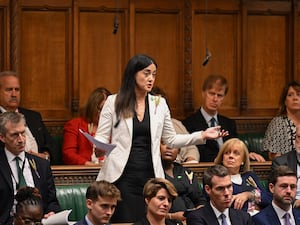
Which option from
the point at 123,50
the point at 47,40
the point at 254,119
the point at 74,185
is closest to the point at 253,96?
the point at 254,119

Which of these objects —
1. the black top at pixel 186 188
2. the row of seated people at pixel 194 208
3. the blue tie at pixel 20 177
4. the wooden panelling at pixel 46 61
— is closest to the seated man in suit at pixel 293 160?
the row of seated people at pixel 194 208

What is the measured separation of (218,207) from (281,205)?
0.51m

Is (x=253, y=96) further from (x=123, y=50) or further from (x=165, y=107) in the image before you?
(x=165, y=107)

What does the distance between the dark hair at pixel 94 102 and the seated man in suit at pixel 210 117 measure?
2.72ft

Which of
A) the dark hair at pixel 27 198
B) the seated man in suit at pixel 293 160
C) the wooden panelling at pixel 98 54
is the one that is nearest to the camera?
the dark hair at pixel 27 198

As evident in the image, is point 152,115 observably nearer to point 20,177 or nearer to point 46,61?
point 20,177

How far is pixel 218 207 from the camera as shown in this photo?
6402 millimetres

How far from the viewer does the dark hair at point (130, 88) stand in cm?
629

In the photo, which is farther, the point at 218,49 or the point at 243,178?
the point at 218,49

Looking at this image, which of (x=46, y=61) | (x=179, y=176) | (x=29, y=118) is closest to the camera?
(x=179, y=176)

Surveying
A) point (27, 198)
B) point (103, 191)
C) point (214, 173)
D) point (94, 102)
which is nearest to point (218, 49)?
point (94, 102)

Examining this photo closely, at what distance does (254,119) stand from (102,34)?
1621 mm

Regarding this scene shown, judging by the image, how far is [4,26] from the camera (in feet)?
28.1

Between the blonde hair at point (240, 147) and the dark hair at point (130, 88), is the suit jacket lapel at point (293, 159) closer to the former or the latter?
the blonde hair at point (240, 147)
